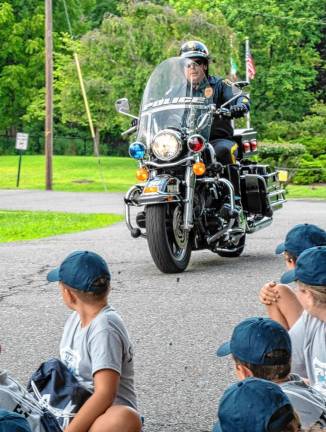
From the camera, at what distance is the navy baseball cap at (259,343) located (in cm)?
327

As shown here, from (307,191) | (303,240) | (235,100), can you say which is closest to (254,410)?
(303,240)

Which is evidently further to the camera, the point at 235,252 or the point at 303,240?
the point at 235,252

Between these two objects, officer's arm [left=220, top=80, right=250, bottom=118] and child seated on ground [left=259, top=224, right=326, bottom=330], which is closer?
child seated on ground [left=259, top=224, right=326, bottom=330]

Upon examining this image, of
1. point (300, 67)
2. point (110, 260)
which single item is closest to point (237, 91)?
point (110, 260)

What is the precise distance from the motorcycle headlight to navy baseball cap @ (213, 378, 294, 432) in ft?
22.6

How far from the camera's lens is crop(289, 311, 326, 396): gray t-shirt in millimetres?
4195

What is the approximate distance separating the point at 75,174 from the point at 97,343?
122 ft

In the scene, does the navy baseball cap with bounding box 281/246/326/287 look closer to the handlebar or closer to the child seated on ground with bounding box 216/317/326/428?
the child seated on ground with bounding box 216/317/326/428

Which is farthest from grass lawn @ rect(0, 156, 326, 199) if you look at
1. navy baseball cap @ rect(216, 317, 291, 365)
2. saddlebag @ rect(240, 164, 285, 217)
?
navy baseball cap @ rect(216, 317, 291, 365)

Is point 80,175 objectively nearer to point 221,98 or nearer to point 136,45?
point 136,45

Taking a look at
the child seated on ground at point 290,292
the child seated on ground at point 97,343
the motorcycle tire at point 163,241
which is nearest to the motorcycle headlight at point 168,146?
the motorcycle tire at point 163,241

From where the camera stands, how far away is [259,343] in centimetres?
329

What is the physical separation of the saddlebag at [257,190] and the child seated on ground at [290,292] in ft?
17.3

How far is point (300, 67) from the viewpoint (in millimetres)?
44938
